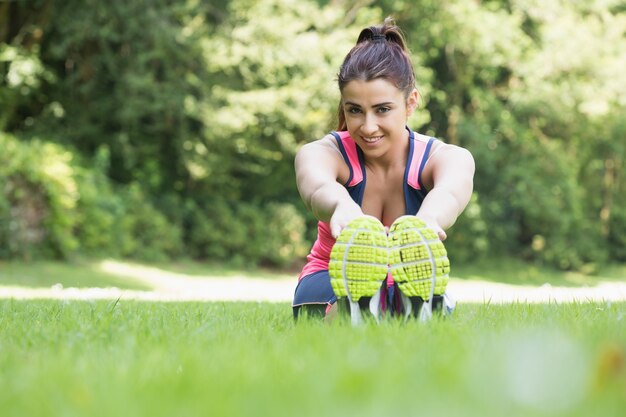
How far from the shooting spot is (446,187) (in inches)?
138

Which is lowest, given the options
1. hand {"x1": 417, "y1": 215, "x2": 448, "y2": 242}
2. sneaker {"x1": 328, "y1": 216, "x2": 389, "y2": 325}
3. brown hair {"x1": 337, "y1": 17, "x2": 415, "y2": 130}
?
sneaker {"x1": 328, "y1": 216, "x2": 389, "y2": 325}

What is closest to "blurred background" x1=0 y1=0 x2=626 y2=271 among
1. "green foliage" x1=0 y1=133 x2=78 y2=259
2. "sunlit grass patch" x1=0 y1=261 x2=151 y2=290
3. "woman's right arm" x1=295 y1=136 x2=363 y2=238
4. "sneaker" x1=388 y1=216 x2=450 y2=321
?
"green foliage" x1=0 y1=133 x2=78 y2=259

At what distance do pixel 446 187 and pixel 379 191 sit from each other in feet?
1.84

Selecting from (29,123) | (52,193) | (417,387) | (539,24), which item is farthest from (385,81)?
(539,24)

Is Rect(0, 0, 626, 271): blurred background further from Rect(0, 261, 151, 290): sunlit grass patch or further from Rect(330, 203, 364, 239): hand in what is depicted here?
Rect(330, 203, 364, 239): hand

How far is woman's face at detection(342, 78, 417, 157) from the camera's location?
143 inches

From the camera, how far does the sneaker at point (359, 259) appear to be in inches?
110

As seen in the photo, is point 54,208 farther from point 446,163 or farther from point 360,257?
point 360,257

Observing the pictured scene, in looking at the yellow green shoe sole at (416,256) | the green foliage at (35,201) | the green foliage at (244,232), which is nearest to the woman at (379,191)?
the yellow green shoe sole at (416,256)

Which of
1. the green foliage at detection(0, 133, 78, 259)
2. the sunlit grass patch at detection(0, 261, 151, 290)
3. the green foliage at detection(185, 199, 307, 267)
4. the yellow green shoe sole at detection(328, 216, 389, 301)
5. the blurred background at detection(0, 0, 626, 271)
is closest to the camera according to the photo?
the yellow green shoe sole at detection(328, 216, 389, 301)

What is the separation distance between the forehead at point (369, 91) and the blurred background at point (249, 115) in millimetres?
10704

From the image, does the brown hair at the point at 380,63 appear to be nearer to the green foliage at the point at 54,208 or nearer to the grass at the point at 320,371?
the grass at the point at 320,371

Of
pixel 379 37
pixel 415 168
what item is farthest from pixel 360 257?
pixel 379 37

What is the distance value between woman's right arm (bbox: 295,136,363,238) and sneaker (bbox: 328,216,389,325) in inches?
9.9
